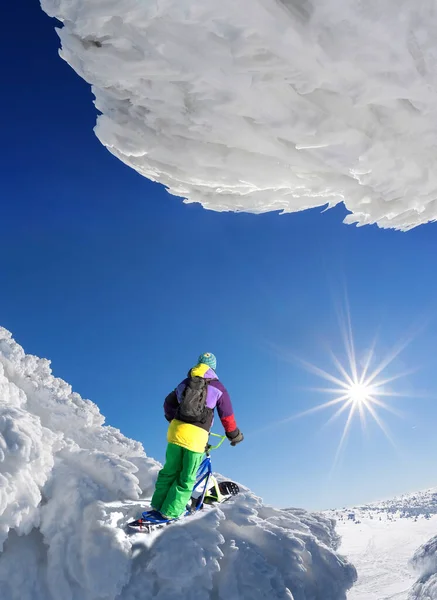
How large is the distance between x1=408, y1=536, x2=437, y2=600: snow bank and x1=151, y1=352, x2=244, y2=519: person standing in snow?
13.0 feet

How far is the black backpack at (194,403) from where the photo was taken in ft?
18.2

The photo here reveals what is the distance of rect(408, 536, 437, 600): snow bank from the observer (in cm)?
668

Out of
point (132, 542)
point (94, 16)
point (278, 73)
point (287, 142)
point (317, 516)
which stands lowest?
point (132, 542)

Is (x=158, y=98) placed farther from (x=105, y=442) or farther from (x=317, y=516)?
(x=317, y=516)

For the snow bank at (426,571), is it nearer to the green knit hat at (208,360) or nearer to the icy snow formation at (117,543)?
the icy snow formation at (117,543)

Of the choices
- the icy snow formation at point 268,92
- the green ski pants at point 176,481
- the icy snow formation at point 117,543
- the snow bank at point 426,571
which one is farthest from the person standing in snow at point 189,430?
the snow bank at point 426,571

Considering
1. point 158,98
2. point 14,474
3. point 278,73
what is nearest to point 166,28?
point 158,98

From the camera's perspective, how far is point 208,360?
234 inches

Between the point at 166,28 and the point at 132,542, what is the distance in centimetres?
516

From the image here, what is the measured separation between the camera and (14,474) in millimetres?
4809

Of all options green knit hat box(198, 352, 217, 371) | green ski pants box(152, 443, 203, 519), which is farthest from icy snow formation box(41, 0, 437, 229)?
green ski pants box(152, 443, 203, 519)

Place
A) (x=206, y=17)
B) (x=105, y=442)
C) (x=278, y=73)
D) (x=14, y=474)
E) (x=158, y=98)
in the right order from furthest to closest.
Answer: (x=105, y=442), (x=14, y=474), (x=158, y=98), (x=278, y=73), (x=206, y=17)

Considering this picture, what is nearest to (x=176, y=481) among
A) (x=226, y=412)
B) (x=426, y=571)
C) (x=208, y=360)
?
(x=226, y=412)

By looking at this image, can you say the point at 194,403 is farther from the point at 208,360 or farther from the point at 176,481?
the point at 176,481
